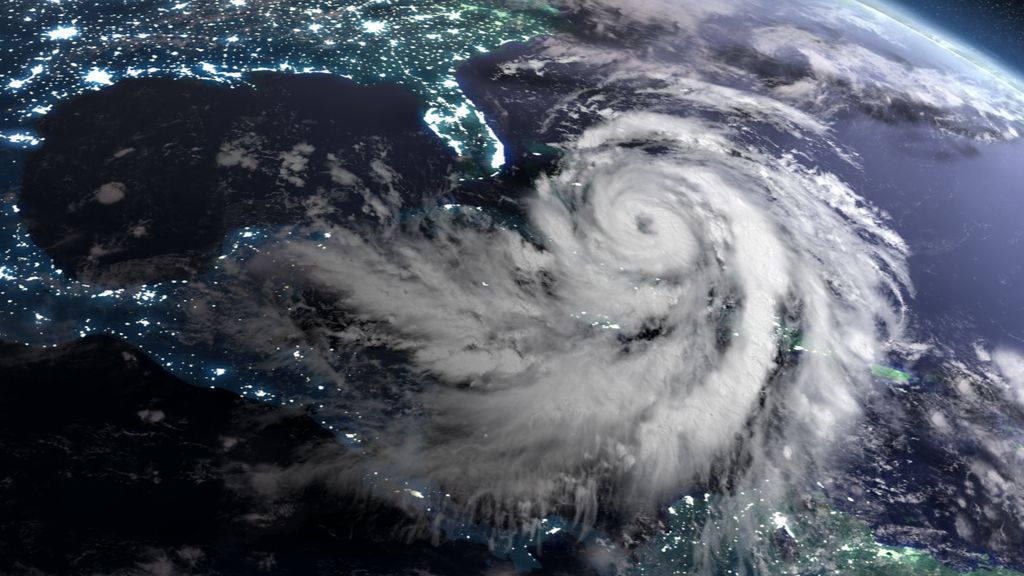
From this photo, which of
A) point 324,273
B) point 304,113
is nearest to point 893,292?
point 324,273

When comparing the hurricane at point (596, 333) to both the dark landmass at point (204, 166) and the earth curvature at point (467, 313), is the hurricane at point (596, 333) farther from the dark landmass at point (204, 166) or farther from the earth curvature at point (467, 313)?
the dark landmass at point (204, 166)

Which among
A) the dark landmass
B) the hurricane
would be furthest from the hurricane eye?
the dark landmass

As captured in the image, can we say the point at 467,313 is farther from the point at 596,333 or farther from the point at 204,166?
the point at 204,166

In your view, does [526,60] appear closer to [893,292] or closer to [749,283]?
[749,283]

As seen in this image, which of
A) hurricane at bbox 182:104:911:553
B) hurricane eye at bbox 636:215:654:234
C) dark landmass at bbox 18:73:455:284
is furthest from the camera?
hurricane eye at bbox 636:215:654:234

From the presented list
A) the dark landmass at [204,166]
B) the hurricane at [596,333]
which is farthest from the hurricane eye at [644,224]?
the dark landmass at [204,166]

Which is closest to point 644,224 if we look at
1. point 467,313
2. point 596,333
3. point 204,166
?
point 596,333

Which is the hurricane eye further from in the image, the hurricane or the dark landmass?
the dark landmass

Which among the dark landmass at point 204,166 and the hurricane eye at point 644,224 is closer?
the dark landmass at point 204,166
